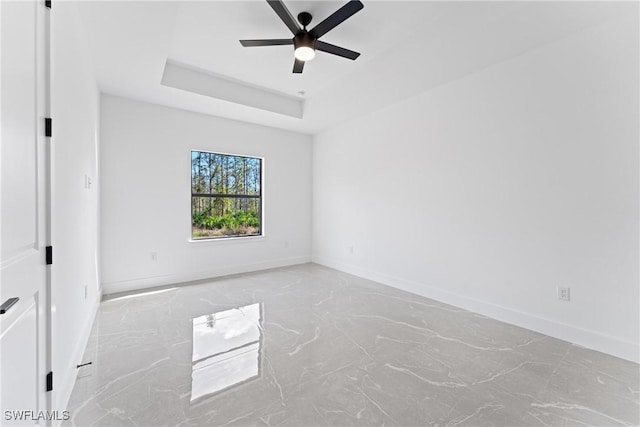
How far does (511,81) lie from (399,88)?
3.82 ft

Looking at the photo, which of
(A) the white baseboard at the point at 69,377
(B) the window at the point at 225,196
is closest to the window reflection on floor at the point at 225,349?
(A) the white baseboard at the point at 69,377

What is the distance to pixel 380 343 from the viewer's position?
238cm

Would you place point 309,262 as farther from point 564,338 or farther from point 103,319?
point 564,338

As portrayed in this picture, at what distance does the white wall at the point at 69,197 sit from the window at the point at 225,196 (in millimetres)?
1851

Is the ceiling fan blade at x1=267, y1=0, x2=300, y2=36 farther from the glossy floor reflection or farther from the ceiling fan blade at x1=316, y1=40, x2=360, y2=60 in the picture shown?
the glossy floor reflection

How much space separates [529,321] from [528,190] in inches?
48.8

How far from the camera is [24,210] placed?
1067mm

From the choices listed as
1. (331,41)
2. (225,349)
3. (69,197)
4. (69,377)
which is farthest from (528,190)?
(69,377)

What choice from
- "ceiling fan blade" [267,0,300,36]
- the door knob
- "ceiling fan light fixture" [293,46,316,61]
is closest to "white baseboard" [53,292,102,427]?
the door knob

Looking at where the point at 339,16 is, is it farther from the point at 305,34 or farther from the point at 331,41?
the point at 331,41

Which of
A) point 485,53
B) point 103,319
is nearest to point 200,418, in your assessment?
point 103,319

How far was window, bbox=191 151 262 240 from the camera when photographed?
4.37 metres

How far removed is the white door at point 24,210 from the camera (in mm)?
895

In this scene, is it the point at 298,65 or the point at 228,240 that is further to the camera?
the point at 228,240
